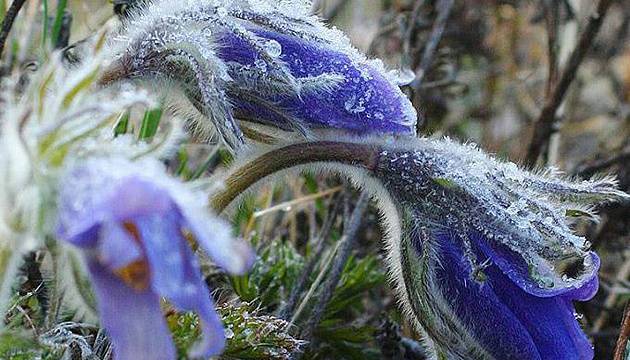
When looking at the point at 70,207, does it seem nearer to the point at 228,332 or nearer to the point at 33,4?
the point at 228,332

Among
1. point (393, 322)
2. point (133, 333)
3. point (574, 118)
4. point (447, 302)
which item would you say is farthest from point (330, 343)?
point (574, 118)

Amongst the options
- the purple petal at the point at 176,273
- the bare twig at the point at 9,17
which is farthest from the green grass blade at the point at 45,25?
the purple petal at the point at 176,273

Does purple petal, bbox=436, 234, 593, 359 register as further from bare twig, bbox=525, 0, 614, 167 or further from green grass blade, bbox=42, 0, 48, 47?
bare twig, bbox=525, 0, 614, 167

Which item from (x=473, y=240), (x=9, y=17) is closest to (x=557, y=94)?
(x=473, y=240)

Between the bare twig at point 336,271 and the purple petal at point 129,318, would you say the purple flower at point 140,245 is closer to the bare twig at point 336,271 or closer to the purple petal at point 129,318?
the purple petal at point 129,318

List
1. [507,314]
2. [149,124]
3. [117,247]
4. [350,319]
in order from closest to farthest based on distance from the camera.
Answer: [117,247], [507,314], [149,124], [350,319]

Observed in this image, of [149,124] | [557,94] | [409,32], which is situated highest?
[149,124]

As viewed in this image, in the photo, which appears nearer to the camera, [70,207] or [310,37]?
[70,207]

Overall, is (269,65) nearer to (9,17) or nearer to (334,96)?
(334,96)
